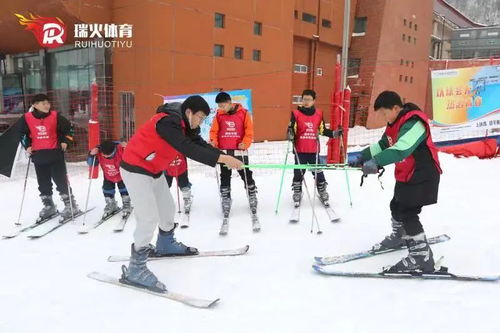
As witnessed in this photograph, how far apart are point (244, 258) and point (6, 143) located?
4218mm

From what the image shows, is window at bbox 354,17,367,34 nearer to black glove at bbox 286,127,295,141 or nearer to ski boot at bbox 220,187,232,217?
black glove at bbox 286,127,295,141

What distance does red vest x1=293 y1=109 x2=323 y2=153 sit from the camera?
574 centimetres

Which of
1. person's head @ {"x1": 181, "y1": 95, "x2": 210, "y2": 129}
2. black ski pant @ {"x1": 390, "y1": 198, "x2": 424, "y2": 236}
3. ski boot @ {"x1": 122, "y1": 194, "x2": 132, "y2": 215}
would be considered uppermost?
person's head @ {"x1": 181, "y1": 95, "x2": 210, "y2": 129}

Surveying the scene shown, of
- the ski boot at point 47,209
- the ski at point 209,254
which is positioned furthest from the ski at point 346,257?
the ski boot at point 47,209

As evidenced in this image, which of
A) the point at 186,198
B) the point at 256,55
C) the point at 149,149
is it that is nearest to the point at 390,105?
the point at 149,149

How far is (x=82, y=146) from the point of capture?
1109 centimetres

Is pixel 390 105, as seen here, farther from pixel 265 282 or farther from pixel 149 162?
pixel 149 162

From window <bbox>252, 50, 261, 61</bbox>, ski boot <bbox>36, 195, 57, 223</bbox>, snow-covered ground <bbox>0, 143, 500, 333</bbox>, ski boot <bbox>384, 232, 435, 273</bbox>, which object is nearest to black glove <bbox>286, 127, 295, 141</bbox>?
snow-covered ground <bbox>0, 143, 500, 333</bbox>

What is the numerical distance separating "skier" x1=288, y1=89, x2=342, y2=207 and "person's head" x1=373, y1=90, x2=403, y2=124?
6.98ft

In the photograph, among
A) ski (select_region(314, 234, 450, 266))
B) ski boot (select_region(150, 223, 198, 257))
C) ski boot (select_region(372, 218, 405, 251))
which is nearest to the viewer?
ski (select_region(314, 234, 450, 266))

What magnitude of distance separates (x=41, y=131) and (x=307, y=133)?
11.8 feet

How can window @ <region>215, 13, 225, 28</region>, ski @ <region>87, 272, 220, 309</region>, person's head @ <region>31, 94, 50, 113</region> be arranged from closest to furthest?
ski @ <region>87, 272, 220, 309</region>, person's head @ <region>31, 94, 50, 113</region>, window @ <region>215, 13, 225, 28</region>

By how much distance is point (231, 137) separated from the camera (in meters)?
5.62

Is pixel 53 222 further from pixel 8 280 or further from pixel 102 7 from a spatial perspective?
pixel 102 7
